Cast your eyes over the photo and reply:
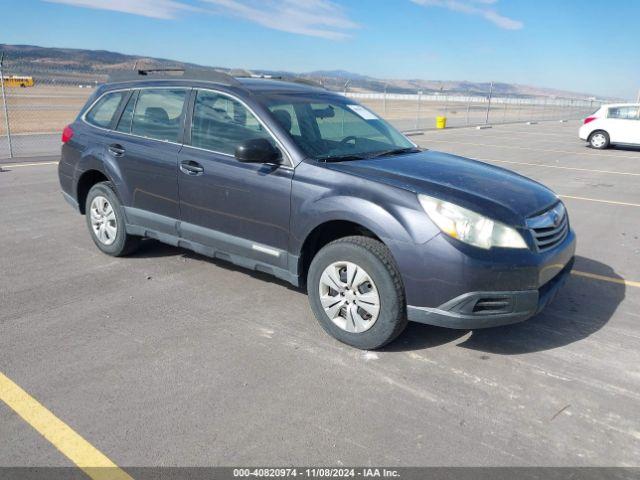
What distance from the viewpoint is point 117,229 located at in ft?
17.7

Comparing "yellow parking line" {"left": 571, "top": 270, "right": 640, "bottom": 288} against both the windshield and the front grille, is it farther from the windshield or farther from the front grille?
the windshield

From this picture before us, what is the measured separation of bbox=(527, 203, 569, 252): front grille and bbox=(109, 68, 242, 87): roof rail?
2537 millimetres

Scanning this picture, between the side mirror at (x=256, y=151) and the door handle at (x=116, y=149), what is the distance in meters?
1.68

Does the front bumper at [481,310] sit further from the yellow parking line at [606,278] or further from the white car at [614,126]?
the white car at [614,126]

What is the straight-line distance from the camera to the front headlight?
341 cm

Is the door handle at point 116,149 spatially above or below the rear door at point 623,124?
below

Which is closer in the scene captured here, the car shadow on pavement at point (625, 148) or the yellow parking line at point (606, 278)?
the yellow parking line at point (606, 278)

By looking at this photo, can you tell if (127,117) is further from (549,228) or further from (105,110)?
(549,228)

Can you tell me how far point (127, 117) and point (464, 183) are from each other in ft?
10.6

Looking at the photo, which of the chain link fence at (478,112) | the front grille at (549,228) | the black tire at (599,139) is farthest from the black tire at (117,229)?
the chain link fence at (478,112)

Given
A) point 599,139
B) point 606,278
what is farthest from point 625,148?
point 606,278

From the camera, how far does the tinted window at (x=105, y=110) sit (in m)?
5.43

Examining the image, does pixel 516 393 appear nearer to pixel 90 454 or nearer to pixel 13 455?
pixel 90 454

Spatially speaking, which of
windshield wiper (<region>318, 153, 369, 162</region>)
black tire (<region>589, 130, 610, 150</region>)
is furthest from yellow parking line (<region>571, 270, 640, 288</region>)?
black tire (<region>589, 130, 610, 150</region>)
